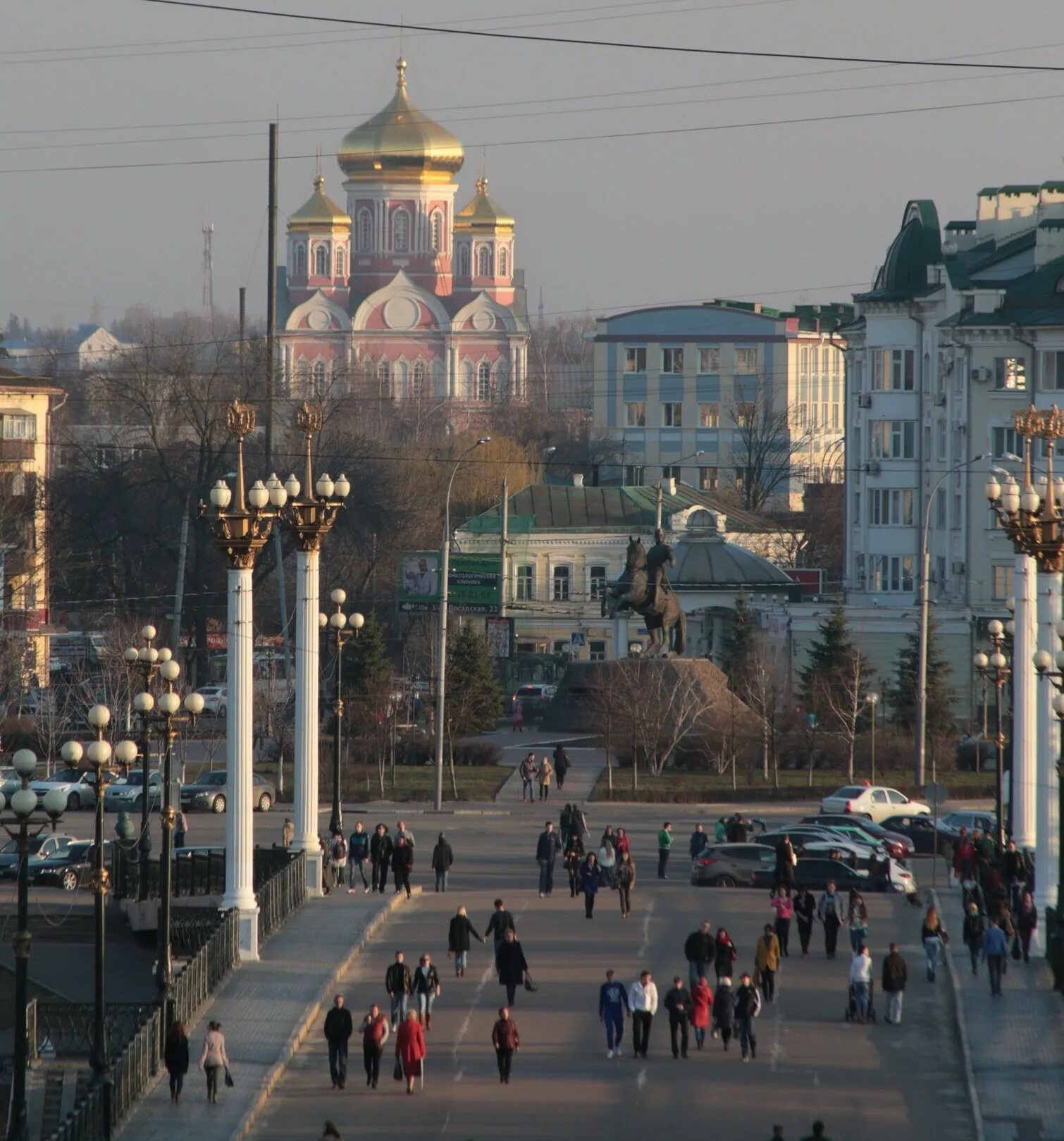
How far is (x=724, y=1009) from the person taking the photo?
75.7 feet

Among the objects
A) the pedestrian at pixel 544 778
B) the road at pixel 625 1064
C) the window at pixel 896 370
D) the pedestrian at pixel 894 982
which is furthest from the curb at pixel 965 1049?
the window at pixel 896 370

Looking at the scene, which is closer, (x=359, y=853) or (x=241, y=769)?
(x=241, y=769)

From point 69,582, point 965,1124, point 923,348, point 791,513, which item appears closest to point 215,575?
point 69,582

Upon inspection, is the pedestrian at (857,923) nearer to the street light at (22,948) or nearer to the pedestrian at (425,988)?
the pedestrian at (425,988)

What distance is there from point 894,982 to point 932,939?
234 centimetres

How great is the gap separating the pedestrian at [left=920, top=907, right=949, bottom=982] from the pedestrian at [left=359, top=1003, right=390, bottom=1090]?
738 cm

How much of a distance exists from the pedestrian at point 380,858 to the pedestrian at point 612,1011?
1101 centimetres

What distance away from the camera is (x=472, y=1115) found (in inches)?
805

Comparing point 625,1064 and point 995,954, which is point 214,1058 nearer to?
point 625,1064

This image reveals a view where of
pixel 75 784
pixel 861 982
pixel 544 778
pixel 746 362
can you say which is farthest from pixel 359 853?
pixel 746 362

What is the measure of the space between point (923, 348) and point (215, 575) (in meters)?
21.9

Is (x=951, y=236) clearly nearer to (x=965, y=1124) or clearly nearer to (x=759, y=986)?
(x=759, y=986)

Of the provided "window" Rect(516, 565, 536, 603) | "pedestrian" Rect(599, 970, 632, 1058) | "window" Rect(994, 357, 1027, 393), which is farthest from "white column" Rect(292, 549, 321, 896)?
"window" Rect(516, 565, 536, 603)

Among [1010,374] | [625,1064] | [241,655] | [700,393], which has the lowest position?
[625,1064]
